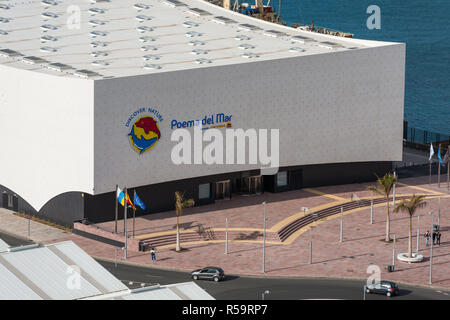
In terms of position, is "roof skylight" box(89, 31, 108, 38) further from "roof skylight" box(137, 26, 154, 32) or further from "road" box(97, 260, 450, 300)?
"road" box(97, 260, 450, 300)

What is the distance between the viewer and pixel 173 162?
14362 centimetres

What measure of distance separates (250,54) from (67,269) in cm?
6098

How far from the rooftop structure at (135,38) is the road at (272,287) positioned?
2759cm

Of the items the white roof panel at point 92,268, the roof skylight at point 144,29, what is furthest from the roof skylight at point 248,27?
the white roof panel at point 92,268

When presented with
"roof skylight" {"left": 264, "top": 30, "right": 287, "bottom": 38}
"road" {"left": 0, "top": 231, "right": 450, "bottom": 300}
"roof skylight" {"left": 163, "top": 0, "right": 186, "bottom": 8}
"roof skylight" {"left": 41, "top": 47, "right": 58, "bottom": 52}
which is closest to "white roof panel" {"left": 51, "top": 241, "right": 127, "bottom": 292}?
"road" {"left": 0, "top": 231, "right": 450, "bottom": 300}

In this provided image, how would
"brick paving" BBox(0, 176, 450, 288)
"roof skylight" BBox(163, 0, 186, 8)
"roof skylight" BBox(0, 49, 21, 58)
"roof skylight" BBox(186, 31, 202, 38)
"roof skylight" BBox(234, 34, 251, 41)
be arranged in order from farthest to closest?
"roof skylight" BBox(163, 0, 186, 8) → "roof skylight" BBox(186, 31, 202, 38) → "roof skylight" BBox(234, 34, 251, 41) → "roof skylight" BBox(0, 49, 21, 58) → "brick paving" BBox(0, 176, 450, 288)

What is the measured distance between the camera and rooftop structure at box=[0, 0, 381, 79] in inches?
5748

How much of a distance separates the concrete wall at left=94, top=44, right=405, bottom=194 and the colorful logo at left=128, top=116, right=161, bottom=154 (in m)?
0.74

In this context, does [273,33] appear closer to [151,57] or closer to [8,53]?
[151,57]

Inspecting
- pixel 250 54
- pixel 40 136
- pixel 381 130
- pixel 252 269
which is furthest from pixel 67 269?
pixel 381 130

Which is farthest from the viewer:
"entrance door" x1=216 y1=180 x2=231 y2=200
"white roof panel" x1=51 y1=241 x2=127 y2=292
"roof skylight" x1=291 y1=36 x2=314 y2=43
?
"roof skylight" x1=291 y1=36 x2=314 y2=43

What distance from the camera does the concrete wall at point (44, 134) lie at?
136625 millimetres

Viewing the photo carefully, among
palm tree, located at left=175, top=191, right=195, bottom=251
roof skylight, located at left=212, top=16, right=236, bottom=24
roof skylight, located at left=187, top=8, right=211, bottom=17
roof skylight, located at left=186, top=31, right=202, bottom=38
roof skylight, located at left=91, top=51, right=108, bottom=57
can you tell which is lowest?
palm tree, located at left=175, top=191, right=195, bottom=251

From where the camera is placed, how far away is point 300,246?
440 feet
